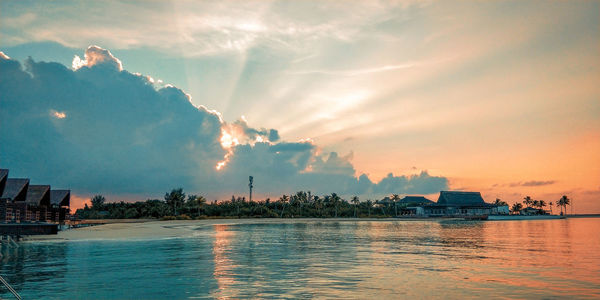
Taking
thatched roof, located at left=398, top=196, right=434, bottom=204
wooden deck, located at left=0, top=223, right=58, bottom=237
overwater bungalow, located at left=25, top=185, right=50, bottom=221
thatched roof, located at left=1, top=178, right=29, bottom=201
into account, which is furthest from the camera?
thatched roof, located at left=398, top=196, right=434, bottom=204

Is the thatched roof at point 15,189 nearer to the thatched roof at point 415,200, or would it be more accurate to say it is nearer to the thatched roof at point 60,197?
the thatched roof at point 60,197

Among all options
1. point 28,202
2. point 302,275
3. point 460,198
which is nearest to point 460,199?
point 460,198

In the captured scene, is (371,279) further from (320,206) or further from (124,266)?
(320,206)

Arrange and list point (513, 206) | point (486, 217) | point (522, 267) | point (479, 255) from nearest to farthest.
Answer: point (522, 267) < point (479, 255) < point (486, 217) < point (513, 206)

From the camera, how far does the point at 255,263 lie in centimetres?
2592

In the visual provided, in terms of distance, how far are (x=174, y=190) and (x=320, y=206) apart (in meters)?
57.8

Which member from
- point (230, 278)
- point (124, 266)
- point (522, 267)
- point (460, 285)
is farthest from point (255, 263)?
point (522, 267)

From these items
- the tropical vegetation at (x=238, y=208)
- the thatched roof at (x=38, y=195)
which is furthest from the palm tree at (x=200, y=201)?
the thatched roof at (x=38, y=195)

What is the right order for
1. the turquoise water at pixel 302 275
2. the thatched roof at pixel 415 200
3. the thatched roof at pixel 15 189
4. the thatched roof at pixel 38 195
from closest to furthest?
1. the turquoise water at pixel 302 275
2. the thatched roof at pixel 15 189
3. the thatched roof at pixel 38 195
4. the thatched roof at pixel 415 200

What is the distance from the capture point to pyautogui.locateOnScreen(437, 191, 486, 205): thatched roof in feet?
477

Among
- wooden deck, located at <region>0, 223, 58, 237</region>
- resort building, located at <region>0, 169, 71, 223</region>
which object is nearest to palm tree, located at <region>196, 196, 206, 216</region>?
resort building, located at <region>0, 169, 71, 223</region>

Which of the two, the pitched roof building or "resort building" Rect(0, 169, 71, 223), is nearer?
"resort building" Rect(0, 169, 71, 223)

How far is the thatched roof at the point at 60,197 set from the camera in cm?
7756

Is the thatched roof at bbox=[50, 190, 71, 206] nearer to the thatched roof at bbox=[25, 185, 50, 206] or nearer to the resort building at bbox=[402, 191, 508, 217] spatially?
the thatched roof at bbox=[25, 185, 50, 206]
